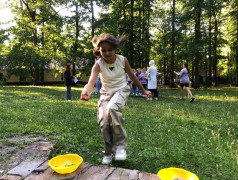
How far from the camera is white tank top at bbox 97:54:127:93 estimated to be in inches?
131

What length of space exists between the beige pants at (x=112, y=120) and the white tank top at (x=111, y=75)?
0.10 metres

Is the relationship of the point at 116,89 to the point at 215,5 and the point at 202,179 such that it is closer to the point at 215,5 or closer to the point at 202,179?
the point at 202,179

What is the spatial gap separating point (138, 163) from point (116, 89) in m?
1.36

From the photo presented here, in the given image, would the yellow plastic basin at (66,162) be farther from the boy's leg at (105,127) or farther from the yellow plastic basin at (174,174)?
the yellow plastic basin at (174,174)

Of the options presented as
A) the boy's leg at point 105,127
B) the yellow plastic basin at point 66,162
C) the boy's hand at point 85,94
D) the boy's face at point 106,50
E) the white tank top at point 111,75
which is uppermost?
the boy's face at point 106,50

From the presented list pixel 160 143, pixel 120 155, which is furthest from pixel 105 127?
pixel 160 143

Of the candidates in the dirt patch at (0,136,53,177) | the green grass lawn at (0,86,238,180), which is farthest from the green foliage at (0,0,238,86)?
the dirt patch at (0,136,53,177)

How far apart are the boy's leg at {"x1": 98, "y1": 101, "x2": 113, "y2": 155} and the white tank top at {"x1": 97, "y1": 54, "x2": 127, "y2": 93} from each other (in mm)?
292

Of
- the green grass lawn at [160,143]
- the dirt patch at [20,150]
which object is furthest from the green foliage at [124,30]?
the dirt patch at [20,150]

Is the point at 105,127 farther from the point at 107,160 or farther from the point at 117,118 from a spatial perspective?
the point at 107,160

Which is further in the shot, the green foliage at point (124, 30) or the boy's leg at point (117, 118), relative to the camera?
the green foliage at point (124, 30)

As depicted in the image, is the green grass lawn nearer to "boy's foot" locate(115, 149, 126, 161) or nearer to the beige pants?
"boy's foot" locate(115, 149, 126, 161)

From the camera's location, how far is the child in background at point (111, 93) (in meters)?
3.09

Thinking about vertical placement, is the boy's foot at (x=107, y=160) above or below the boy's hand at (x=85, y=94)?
below
